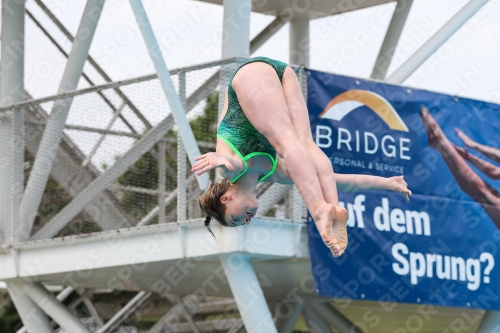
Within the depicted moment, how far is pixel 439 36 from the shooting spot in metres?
14.6

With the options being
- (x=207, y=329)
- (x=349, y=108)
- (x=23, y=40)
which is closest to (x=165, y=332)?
(x=207, y=329)

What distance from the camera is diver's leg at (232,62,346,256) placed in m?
6.63

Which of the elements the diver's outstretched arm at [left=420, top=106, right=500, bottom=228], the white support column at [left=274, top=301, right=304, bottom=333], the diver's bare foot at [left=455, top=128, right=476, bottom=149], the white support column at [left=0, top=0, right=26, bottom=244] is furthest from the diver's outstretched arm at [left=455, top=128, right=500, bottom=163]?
the white support column at [left=0, top=0, right=26, bottom=244]

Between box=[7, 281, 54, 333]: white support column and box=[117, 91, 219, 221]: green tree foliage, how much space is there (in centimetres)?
267

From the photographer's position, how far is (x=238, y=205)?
23.3 ft

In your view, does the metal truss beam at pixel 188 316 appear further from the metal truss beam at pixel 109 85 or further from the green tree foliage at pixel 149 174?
the metal truss beam at pixel 109 85

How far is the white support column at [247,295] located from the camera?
39.6 feet

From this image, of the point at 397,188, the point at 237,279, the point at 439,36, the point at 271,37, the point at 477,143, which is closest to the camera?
the point at 397,188

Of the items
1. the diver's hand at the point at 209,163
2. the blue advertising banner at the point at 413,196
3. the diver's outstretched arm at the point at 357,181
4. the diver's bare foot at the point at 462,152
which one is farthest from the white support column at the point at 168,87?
the diver's hand at the point at 209,163

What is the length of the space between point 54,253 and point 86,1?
3.53 metres

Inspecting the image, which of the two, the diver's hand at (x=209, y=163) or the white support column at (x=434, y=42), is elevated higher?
the white support column at (x=434, y=42)

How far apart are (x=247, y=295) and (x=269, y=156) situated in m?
5.06

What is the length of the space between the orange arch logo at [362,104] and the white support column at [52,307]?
16.0 feet

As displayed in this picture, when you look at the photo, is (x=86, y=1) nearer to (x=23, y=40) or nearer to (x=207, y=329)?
(x=23, y=40)
